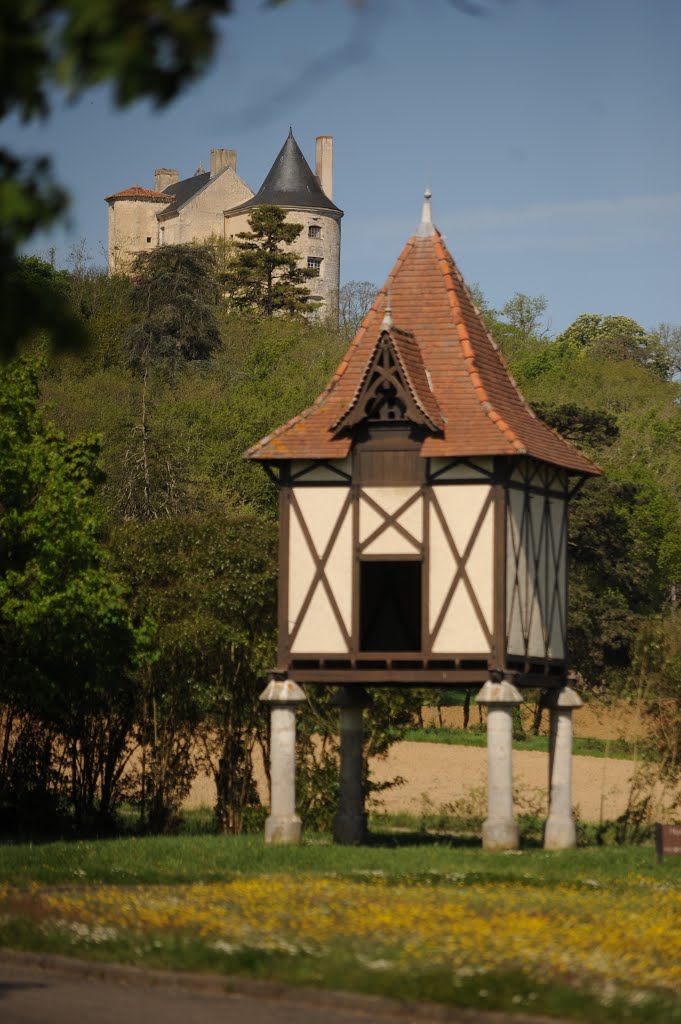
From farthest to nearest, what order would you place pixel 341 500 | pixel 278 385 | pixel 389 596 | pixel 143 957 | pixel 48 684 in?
pixel 278 385
pixel 389 596
pixel 48 684
pixel 341 500
pixel 143 957

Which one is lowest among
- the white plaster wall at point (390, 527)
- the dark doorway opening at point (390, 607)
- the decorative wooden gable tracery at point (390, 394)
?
the dark doorway opening at point (390, 607)

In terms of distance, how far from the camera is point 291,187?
119 meters

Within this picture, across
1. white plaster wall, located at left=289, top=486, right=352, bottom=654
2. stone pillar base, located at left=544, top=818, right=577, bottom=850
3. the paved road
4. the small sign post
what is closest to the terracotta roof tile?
white plaster wall, located at left=289, top=486, right=352, bottom=654

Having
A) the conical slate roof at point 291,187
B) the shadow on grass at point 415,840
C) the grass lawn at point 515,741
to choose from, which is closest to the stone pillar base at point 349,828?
the shadow on grass at point 415,840

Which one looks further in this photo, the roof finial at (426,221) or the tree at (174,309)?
the tree at (174,309)

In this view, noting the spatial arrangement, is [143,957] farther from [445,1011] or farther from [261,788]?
[261,788]

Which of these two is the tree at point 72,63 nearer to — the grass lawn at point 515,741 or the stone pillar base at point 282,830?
the stone pillar base at point 282,830

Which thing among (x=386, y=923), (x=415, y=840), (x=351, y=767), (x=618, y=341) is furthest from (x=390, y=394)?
(x=618, y=341)

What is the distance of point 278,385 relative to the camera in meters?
83.6

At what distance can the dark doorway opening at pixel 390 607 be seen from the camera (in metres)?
32.0

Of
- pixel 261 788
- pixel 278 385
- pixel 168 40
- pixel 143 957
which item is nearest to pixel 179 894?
pixel 143 957

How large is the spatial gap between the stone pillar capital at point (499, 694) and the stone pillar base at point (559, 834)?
3305 millimetres

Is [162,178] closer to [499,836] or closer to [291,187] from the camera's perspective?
[291,187]

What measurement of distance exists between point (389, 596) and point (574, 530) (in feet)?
89.5
